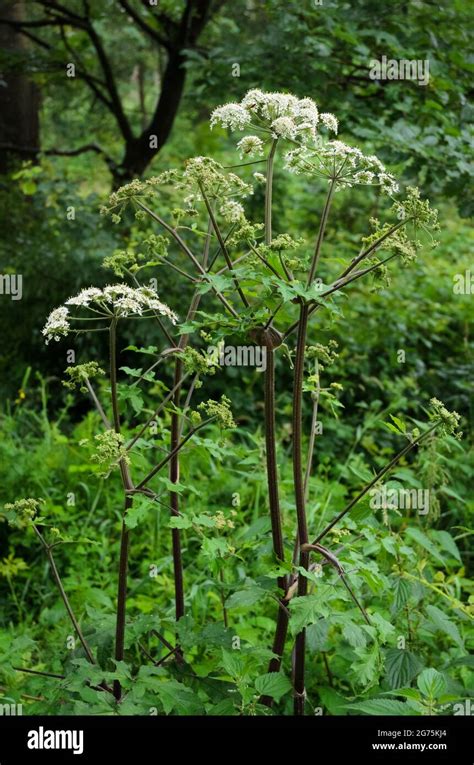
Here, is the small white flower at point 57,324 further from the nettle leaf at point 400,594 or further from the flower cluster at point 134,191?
the nettle leaf at point 400,594

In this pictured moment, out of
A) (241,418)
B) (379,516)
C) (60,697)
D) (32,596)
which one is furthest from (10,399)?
(60,697)

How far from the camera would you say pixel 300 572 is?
7.27ft

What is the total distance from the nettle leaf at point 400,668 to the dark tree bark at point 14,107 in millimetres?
5782

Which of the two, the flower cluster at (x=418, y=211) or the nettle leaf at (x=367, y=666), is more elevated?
the flower cluster at (x=418, y=211)

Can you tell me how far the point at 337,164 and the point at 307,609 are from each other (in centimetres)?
111

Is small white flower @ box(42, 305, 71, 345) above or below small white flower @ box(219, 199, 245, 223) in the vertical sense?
below

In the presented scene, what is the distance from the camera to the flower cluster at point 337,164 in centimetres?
217

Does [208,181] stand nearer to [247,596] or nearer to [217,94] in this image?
[247,596]

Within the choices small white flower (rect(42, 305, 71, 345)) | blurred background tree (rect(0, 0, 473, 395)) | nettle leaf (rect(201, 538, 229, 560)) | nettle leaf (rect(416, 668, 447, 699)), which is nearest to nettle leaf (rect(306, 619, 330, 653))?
nettle leaf (rect(416, 668, 447, 699))

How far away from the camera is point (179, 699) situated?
7.60 feet

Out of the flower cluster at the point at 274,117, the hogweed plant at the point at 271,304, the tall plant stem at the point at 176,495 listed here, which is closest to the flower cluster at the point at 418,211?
the hogweed plant at the point at 271,304

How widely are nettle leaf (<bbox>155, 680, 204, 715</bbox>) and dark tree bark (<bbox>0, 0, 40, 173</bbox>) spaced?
19.0ft

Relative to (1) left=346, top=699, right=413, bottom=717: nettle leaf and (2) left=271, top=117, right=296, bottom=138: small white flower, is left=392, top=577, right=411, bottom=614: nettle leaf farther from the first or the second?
(2) left=271, top=117, right=296, bottom=138: small white flower

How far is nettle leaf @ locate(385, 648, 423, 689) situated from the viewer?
2.57m
